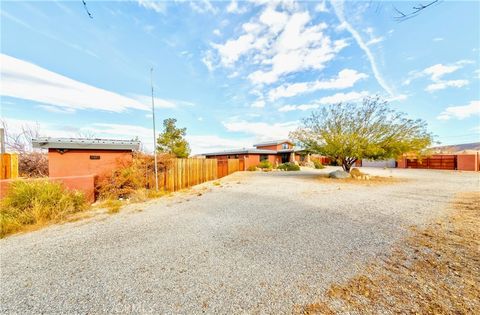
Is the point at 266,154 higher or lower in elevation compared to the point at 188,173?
higher

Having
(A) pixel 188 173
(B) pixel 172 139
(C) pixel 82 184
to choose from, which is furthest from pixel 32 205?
(B) pixel 172 139

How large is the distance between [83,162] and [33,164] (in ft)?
8.62

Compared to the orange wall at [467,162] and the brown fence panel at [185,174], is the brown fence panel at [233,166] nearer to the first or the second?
the brown fence panel at [185,174]

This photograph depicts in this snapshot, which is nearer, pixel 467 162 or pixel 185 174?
pixel 185 174

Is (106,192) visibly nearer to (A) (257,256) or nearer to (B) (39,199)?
(B) (39,199)

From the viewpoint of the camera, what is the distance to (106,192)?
8422 mm

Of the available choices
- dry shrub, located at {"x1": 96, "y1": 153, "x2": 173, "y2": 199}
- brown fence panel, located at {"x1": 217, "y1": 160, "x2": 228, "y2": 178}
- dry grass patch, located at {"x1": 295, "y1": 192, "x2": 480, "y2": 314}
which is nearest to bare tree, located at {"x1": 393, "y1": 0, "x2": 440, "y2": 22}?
dry grass patch, located at {"x1": 295, "y1": 192, "x2": 480, "y2": 314}

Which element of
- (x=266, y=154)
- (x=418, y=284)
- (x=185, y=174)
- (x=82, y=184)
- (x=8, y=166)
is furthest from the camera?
(x=266, y=154)

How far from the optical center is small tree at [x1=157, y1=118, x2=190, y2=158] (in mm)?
21664

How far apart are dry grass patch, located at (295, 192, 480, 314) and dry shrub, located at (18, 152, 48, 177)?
41.4ft

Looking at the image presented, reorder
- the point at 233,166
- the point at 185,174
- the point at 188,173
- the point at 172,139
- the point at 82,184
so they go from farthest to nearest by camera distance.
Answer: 1. the point at 172,139
2. the point at 233,166
3. the point at 188,173
4. the point at 185,174
5. the point at 82,184

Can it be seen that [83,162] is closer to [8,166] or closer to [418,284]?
[8,166]

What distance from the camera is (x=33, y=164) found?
917 centimetres

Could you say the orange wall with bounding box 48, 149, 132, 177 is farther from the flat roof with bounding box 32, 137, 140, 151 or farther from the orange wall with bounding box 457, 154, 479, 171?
the orange wall with bounding box 457, 154, 479, 171
